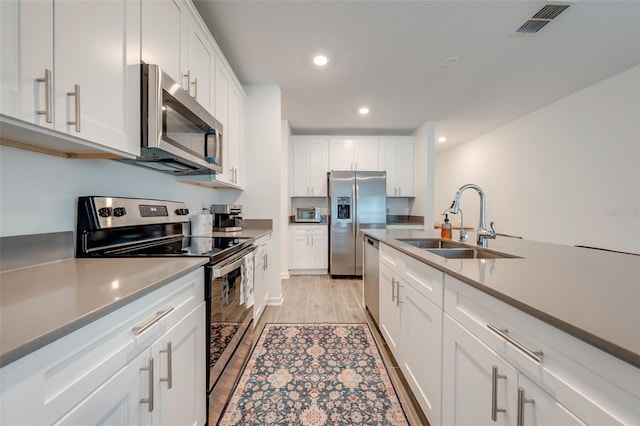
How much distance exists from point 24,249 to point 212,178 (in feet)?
4.00

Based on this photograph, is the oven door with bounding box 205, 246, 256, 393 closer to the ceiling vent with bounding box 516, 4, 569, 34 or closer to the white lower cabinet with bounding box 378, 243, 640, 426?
the white lower cabinet with bounding box 378, 243, 640, 426

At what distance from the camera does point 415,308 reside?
138 centimetres

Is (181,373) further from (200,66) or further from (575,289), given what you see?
(200,66)

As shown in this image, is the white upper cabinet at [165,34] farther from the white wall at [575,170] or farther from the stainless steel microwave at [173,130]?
the white wall at [575,170]

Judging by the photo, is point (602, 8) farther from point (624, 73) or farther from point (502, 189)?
point (502, 189)

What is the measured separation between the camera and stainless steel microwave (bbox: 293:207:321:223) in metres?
4.38

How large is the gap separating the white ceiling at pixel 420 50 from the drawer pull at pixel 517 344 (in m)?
2.06

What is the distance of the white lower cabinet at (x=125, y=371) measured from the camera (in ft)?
1.52

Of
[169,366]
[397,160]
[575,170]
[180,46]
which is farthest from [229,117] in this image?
[575,170]

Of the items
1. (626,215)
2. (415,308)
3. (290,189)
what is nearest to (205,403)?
(415,308)

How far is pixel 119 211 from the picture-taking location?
4.34 ft

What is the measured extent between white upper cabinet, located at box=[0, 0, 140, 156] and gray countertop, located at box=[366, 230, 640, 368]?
141cm

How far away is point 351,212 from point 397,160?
132cm

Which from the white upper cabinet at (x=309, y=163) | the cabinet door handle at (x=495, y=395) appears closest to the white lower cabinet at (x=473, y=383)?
the cabinet door handle at (x=495, y=395)
